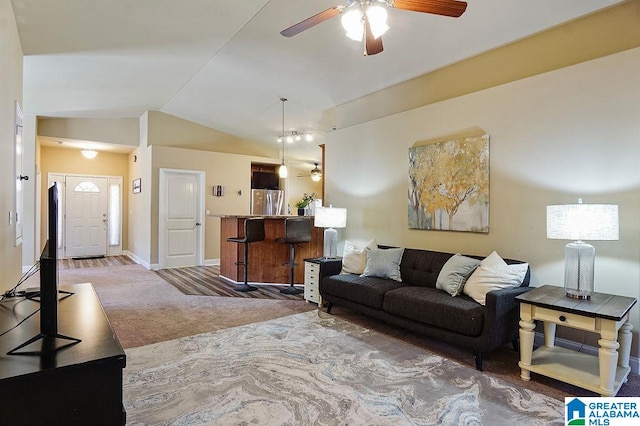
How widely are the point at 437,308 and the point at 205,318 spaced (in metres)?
2.51

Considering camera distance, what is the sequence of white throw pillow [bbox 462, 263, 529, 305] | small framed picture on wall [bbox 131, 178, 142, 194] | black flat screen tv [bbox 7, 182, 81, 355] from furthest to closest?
small framed picture on wall [bbox 131, 178, 142, 194] < white throw pillow [bbox 462, 263, 529, 305] < black flat screen tv [bbox 7, 182, 81, 355]

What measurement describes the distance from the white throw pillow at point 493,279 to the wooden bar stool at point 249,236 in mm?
3231

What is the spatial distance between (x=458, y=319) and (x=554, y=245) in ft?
3.80

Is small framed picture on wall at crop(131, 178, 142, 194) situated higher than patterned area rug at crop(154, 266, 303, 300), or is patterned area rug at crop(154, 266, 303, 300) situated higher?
small framed picture on wall at crop(131, 178, 142, 194)

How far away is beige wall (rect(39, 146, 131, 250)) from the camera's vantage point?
7836 mm

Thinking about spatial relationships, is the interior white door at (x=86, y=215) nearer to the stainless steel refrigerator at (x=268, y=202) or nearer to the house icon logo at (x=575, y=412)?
the stainless steel refrigerator at (x=268, y=202)

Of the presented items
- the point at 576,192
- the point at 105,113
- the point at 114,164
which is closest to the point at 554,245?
the point at 576,192

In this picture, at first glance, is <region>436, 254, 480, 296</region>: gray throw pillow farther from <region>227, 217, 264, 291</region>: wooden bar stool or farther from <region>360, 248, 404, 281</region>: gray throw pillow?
<region>227, 217, 264, 291</region>: wooden bar stool

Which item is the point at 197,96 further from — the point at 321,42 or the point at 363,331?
the point at 363,331

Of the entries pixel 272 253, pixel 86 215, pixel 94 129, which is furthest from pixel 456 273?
pixel 86 215

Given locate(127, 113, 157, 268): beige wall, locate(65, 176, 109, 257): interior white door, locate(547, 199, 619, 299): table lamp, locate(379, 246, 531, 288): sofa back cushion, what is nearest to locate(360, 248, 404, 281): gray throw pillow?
locate(379, 246, 531, 288): sofa back cushion

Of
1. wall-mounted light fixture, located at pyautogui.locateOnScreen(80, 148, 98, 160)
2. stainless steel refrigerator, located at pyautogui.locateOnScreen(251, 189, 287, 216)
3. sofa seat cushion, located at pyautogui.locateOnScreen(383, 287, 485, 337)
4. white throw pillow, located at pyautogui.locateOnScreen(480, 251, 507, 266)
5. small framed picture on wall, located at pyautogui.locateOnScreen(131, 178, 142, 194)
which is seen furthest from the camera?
stainless steel refrigerator, located at pyautogui.locateOnScreen(251, 189, 287, 216)

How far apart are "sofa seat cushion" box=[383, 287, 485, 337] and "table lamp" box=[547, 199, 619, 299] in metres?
0.72

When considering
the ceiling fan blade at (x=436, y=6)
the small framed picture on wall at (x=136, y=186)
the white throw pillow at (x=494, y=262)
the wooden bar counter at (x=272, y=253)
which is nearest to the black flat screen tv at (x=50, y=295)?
the ceiling fan blade at (x=436, y=6)
